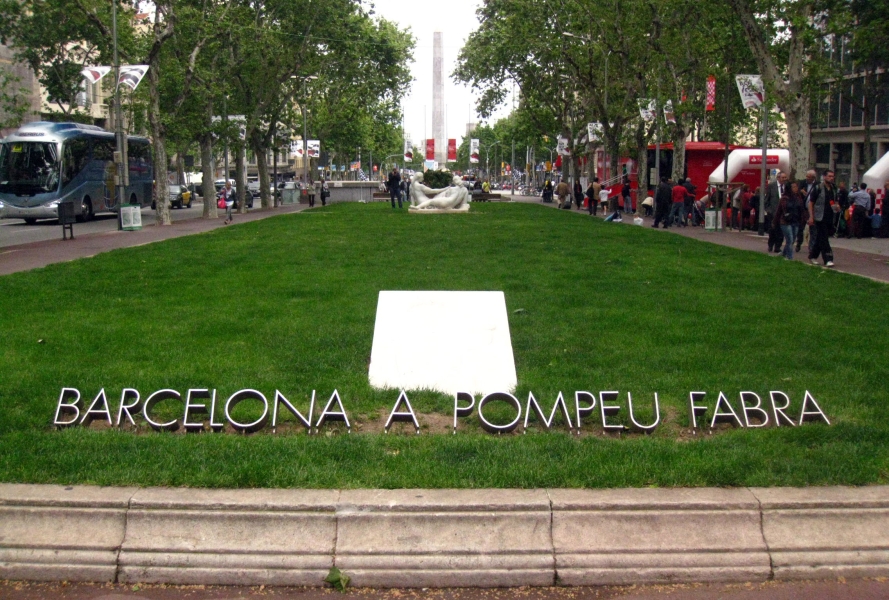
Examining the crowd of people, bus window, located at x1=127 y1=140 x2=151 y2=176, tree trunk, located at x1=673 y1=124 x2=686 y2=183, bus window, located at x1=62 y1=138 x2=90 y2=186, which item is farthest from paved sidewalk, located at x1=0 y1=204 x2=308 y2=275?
tree trunk, located at x1=673 y1=124 x2=686 y2=183

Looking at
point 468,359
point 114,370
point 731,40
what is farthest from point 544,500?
point 731,40

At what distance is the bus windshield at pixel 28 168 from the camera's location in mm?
42469

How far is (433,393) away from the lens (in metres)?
8.14

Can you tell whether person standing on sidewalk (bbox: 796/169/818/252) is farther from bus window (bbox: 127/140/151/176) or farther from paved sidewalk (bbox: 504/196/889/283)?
bus window (bbox: 127/140/151/176)

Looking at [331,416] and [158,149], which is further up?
[158,149]

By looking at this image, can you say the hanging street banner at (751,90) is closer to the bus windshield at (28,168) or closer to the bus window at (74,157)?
the bus windshield at (28,168)

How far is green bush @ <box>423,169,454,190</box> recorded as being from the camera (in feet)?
164

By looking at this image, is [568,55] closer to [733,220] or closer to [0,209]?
[733,220]

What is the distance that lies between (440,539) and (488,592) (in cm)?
39

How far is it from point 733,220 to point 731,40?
6.87 m

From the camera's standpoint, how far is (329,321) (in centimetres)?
1171

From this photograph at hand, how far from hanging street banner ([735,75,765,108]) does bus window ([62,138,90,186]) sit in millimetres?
29106

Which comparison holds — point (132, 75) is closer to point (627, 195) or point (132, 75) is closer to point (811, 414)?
point (627, 195)

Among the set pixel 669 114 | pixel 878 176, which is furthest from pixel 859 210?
pixel 669 114
